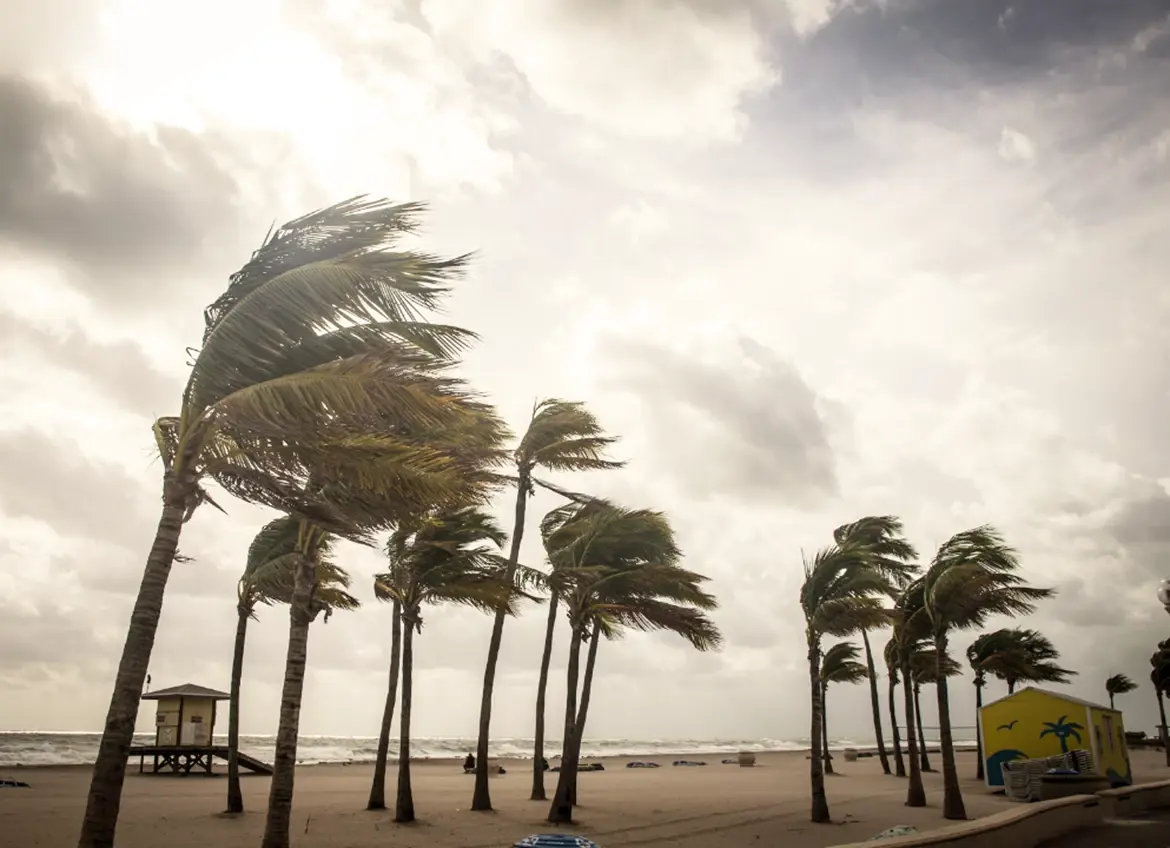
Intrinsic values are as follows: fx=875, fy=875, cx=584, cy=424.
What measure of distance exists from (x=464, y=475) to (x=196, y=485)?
3.22 m

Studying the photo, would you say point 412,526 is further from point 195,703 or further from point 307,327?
point 195,703

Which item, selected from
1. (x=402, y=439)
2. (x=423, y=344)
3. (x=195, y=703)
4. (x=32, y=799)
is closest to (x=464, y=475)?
(x=402, y=439)

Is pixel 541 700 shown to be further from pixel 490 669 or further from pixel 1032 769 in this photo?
pixel 1032 769

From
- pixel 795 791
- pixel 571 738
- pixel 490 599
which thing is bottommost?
pixel 795 791

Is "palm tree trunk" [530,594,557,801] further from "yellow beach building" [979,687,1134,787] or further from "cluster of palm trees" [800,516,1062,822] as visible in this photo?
"yellow beach building" [979,687,1134,787]

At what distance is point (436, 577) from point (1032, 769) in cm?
1892

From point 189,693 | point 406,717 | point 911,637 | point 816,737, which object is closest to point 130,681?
point 406,717

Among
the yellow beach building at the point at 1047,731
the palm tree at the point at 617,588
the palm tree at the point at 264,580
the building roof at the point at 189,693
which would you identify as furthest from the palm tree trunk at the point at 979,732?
the building roof at the point at 189,693

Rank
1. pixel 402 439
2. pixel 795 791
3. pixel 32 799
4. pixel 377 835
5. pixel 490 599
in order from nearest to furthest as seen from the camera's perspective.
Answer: pixel 402 439 → pixel 377 835 → pixel 490 599 → pixel 32 799 → pixel 795 791

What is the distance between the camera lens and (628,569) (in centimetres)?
2241

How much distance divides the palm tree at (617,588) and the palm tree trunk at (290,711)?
9530mm

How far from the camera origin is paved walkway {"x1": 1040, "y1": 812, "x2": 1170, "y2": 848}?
41.5 ft

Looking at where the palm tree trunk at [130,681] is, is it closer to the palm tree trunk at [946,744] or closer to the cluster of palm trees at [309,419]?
the cluster of palm trees at [309,419]

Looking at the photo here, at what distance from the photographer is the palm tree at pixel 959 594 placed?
20.1 metres
